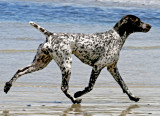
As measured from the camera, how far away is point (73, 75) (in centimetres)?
997

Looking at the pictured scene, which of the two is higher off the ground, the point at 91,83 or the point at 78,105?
the point at 91,83

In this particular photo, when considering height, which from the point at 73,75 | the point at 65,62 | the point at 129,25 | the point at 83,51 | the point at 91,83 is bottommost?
the point at 73,75

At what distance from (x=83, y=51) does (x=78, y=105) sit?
80cm

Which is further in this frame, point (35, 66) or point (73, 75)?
point (73, 75)

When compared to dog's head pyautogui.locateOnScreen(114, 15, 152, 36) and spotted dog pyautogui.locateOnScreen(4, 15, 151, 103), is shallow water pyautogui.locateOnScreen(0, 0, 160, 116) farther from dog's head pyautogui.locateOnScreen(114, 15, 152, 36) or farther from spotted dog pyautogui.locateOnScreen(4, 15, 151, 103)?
dog's head pyautogui.locateOnScreen(114, 15, 152, 36)

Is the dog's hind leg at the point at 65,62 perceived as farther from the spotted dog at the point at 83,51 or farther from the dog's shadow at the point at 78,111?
the dog's shadow at the point at 78,111

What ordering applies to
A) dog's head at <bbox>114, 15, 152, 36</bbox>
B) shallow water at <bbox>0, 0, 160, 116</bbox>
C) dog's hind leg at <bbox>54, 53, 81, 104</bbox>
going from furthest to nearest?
dog's head at <bbox>114, 15, 152, 36</bbox> < dog's hind leg at <bbox>54, 53, 81, 104</bbox> < shallow water at <bbox>0, 0, 160, 116</bbox>

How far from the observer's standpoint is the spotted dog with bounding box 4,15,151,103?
7582 mm

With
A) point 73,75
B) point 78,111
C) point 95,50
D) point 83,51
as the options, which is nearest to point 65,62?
point 83,51

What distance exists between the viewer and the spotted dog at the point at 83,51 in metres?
7.58

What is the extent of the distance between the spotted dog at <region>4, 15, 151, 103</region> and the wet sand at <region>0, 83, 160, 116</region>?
0.66 feet

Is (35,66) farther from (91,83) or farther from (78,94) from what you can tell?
(91,83)

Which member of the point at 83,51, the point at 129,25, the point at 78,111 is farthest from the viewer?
the point at 129,25

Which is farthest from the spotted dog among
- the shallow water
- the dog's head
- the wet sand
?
the shallow water
